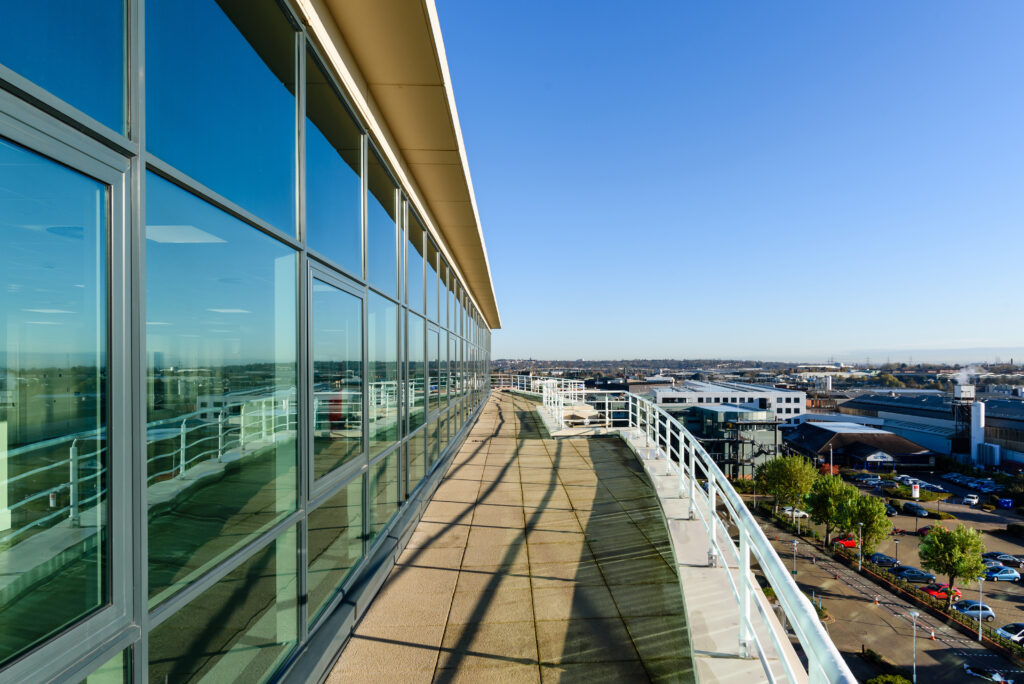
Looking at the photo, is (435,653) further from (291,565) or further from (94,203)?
(94,203)

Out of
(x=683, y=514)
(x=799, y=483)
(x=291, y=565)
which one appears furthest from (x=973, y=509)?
(x=291, y=565)

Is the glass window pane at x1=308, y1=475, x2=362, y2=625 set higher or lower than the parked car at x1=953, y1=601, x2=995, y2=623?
higher

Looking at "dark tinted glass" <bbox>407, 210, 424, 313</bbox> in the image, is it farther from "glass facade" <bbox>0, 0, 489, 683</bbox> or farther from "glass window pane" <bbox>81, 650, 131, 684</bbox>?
"glass window pane" <bbox>81, 650, 131, 684</bbox>

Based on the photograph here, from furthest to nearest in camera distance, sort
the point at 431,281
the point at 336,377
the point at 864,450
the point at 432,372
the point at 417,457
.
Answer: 1. the point at 864,450
2. the point at 431,281
3. the point at 432,372
4. the point at 417,457
5. the point at 336,377

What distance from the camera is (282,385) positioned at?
275 centimetres

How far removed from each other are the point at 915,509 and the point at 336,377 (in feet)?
211

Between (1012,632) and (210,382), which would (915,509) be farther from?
(210,382)

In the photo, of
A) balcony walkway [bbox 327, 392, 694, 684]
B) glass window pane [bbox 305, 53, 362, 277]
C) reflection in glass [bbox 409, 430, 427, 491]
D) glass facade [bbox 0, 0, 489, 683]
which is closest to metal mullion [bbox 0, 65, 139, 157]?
glass facade [bbox 0, 0, 489, 683]

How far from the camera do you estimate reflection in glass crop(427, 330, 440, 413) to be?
7.30 meters

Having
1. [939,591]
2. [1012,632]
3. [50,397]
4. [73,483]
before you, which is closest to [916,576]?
[939,591]

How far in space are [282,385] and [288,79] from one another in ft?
6.24

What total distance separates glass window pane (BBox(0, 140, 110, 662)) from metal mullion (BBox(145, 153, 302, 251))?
0.95 feet

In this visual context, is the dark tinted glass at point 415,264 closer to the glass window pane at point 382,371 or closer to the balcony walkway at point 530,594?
the glass window pane at point 382,371

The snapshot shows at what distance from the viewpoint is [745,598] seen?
8.86 feet
